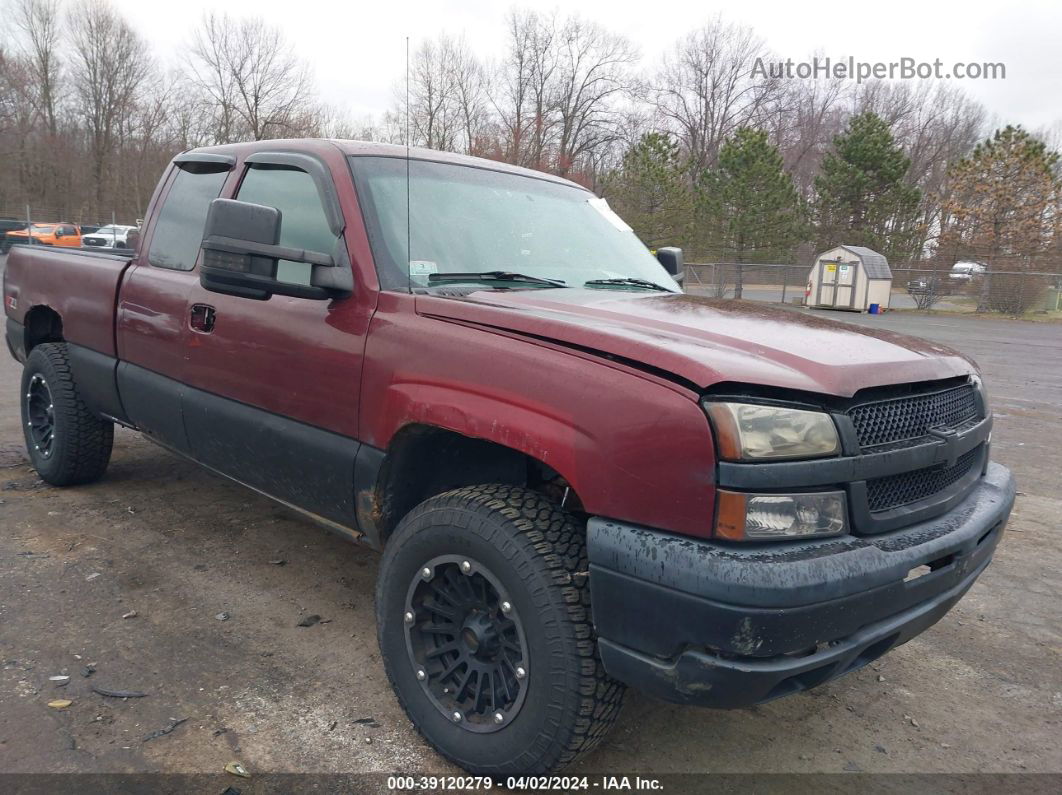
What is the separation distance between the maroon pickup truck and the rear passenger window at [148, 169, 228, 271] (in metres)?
0.15

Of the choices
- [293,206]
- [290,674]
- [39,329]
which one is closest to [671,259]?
[293,206]

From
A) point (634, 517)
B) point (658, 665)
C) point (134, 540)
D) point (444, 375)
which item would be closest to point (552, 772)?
point (658, 665)

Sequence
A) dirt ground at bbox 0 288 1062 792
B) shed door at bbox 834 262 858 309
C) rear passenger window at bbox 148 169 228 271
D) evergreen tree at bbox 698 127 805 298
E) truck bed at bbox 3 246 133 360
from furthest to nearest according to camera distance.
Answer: evergreen tree at bbox 698 127 805 298 → shed door at bbox 834 262 858 309 → truck bed at bbox 3 246 133 360 → rear passenger window at bbox 148 169 228 271 → dirt ground at bbox 0 288 1062 792

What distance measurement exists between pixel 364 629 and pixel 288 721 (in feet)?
2.26

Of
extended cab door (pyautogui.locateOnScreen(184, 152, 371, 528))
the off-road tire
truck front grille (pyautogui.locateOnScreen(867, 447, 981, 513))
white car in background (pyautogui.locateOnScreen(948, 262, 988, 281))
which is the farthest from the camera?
white car in background (pyautogui.locateOnScreen(948, 262, 988, 281))

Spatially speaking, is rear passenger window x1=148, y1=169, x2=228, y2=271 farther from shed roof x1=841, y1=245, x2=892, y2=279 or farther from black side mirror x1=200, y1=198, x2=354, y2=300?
shed roof x1=841, y1=245, x2=892, y2=279

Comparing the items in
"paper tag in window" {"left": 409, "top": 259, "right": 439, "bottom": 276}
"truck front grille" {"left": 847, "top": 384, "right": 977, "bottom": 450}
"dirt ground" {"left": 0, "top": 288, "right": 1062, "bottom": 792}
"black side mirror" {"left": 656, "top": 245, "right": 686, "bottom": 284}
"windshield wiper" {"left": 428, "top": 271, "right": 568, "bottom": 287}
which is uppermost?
"black side mirror" {"left": 656, "top": 245, "right": 686, "bottom": 284}

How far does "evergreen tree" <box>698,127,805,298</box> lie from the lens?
108ft

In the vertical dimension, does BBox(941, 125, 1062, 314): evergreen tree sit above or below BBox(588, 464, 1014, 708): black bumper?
above

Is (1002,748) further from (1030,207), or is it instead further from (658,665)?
(1030,207)

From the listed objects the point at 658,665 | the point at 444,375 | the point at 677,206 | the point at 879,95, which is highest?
the point at 879,95

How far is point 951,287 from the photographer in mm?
28203

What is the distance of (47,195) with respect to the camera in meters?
46.0

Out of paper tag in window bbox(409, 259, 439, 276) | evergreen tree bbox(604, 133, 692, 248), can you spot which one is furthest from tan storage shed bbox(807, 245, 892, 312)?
paper tag in window bbox(409, 259, 439, 276)
